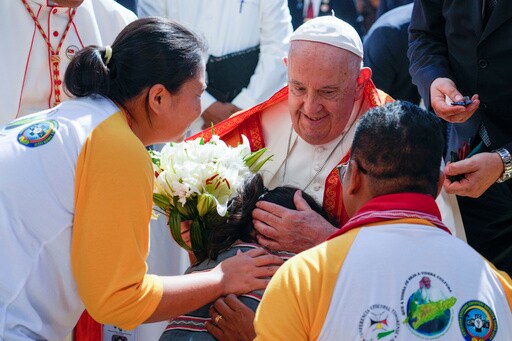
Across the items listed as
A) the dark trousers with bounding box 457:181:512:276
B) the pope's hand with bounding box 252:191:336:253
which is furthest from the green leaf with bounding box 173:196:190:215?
the dark trousers with bounding box 457:181:512:276

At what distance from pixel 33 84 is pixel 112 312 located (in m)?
1.78

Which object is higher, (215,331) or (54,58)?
(54,58)

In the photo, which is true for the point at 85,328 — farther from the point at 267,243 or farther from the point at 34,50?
the point at 34,50

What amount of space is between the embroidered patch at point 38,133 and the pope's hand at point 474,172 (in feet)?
5.58

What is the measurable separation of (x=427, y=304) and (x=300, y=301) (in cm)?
35

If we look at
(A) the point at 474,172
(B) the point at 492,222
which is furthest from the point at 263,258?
(B) the point at 492,222

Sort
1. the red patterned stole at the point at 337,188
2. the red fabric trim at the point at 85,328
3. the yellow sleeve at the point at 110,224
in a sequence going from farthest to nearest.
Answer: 1. the red patterned stole at the point at 337,188
2. the red fabric trim at the point at 85,328
3. the yellow sleeve at the point at 110,224

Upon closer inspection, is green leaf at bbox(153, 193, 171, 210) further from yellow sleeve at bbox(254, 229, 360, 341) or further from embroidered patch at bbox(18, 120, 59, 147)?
yellow sleeve at bbox(254, 229, 360, 341)

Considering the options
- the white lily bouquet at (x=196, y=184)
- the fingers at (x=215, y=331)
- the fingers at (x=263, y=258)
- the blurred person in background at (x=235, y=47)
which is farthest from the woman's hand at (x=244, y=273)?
the blurred person in background at (x=235, y=47)

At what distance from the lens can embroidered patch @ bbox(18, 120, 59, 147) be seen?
285 centimetres

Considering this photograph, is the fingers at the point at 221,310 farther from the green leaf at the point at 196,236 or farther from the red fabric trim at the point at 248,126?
the red fabric trim at the point at 248,126

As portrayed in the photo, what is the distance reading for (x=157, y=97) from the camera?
312 centimetres

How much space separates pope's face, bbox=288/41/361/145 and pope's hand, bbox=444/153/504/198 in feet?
2.24

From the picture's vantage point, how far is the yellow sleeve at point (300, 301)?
2.37 meters
